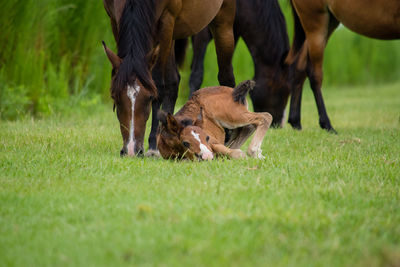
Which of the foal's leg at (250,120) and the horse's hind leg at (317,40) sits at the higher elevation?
the horse's hind leg at (317,40)

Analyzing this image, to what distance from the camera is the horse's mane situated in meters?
4.33

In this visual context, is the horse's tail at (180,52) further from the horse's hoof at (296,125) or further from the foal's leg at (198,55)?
the horse's hoof at (296,125)

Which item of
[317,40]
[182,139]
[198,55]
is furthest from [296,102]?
[182,139]

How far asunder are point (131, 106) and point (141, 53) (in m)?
0.45

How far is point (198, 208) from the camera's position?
2936mm

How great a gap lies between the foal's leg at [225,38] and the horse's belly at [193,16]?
58 cm

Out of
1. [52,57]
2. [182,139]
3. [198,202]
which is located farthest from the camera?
[52,57]

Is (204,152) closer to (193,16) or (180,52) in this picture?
(193,16)

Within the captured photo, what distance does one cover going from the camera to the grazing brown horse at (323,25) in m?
6.50

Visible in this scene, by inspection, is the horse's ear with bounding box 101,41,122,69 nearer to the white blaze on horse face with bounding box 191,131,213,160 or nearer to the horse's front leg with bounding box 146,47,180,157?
→ the horse's front leg with bounding box 146,47,180,157

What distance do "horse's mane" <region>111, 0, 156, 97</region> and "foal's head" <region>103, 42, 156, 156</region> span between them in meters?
0.02

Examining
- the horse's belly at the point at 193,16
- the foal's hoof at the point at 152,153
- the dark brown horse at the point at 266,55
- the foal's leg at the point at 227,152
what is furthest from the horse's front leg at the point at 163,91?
the dark brown horse at the point at 266,55

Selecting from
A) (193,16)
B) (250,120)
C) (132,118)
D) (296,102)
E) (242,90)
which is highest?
(193,16)

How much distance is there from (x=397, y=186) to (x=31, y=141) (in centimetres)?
347
